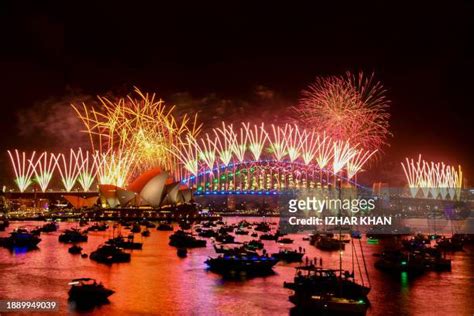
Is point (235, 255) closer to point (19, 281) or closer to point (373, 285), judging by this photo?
point (373, 285)

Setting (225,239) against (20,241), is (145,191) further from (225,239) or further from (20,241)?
(20,241)

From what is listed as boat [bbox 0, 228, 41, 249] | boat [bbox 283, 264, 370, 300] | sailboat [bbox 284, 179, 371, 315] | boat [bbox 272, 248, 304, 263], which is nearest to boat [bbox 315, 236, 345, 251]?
boat [bbox 272, 248, 304, 263]

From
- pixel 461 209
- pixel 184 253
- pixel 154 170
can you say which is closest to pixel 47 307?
pixel 184 253

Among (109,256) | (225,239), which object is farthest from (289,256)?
(225,239)

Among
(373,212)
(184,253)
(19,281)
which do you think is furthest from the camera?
(373,212)

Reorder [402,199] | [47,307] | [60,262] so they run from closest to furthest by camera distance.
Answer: [47,307] < [60,262] < [402,199]

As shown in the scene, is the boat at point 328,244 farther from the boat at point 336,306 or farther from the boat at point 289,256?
the boat at point 336,306
